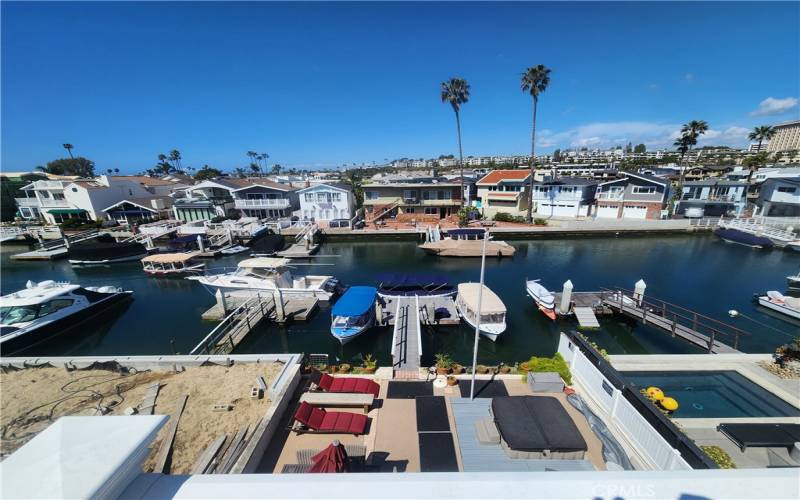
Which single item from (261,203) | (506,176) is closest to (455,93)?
(506,176)

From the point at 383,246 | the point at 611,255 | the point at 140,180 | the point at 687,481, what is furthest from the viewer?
the point at 140,180

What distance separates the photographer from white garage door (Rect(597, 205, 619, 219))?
4684cm

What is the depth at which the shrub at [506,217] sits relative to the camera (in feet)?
154

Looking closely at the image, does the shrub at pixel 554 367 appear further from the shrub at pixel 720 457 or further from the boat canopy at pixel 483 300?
the boat canopy at pixel 483 300

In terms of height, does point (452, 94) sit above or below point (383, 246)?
above

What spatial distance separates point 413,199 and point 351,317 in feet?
116

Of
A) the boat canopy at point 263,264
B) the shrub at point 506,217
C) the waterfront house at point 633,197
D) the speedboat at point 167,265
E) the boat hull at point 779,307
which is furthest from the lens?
the shrub at point 506,217

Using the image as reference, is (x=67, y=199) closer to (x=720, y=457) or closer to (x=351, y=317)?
(x=351, y=317)

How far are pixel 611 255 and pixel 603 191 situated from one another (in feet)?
61.0

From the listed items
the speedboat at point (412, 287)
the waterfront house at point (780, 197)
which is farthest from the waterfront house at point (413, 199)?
the waterfront house at point (780, 197)

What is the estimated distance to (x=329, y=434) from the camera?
9.63 metres

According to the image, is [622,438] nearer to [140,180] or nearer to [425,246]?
[425,246]

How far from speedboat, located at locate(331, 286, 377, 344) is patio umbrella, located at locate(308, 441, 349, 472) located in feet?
31.1

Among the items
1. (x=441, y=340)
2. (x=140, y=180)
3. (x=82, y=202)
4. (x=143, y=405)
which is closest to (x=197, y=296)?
(x=143, y=405)
